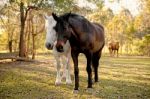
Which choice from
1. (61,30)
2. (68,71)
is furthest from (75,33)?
(68,71)

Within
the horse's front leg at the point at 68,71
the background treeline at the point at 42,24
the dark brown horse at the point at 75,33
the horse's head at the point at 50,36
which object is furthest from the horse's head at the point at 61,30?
the background treeline at the point at 42,24

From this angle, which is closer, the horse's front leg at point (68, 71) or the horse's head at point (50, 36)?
the horse's head at point (50, 36)

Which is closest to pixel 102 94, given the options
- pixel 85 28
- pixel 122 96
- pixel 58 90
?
pixel 122 96

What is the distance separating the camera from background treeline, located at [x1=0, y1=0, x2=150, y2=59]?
21078 millimetres

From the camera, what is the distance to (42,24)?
2766 cm

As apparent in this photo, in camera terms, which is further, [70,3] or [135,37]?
[135,37]

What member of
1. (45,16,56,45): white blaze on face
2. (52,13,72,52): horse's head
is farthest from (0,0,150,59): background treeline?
(52,13,72,52): horse's head

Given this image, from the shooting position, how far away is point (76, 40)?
8211mm

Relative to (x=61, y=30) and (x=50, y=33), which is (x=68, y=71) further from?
(x=61, y=30)

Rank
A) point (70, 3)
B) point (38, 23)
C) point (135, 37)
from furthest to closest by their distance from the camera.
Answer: point (135, 37) → point (38, 23) → point (70, 3)

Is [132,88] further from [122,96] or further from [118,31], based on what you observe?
[118,31]

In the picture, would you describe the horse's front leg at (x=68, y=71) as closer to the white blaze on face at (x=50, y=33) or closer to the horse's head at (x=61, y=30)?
the white blaze on face at (x=50, y=33)

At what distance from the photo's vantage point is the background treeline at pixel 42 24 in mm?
21078

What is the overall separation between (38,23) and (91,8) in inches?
238
